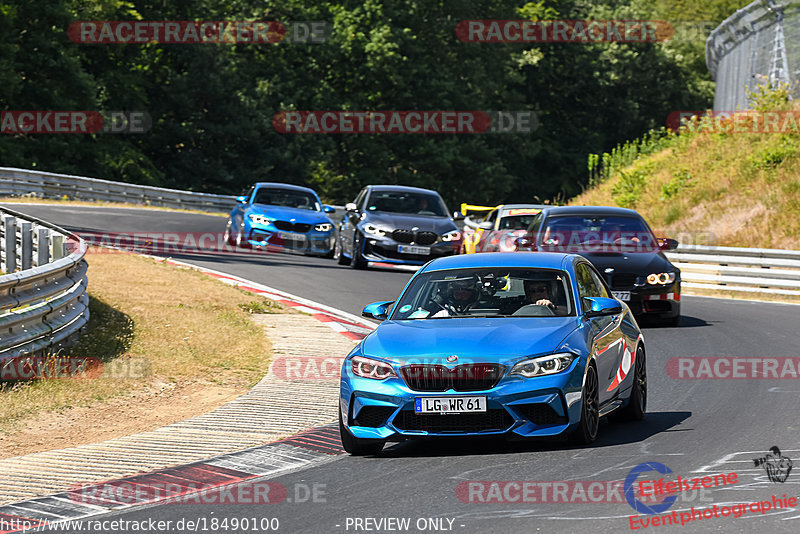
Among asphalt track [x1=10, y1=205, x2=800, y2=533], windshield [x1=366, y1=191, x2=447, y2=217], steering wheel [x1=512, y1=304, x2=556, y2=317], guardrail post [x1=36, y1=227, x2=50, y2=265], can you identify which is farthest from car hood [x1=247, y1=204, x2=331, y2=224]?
steering wheel [x1=512, y1=304, x2=556, y2=317]

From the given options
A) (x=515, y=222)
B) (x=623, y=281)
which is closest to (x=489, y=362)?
(x=623, y=281)

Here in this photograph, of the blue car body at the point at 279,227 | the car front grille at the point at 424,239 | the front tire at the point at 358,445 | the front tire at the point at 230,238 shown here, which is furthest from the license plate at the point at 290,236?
the front tire at the point at 358,445

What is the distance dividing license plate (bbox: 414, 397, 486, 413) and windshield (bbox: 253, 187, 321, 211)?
19.3 m

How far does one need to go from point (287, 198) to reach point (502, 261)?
1828 cm

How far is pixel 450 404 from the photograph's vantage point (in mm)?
8188

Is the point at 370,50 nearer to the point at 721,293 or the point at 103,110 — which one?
the point at 103,110

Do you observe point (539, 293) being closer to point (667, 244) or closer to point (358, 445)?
point (358, 445)

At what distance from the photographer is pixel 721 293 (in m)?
25.2

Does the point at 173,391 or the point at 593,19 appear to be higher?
the point at 593,19

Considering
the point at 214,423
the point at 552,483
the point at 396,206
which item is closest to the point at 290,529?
the point at 552,483

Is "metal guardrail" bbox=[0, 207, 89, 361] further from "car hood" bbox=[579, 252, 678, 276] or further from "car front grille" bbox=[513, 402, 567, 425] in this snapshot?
"car hood" bbox=[579, 252, 678, 276]

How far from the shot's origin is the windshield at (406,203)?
24.5 metres

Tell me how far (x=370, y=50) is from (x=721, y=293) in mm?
42335

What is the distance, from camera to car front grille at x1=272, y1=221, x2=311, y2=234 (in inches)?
1037
